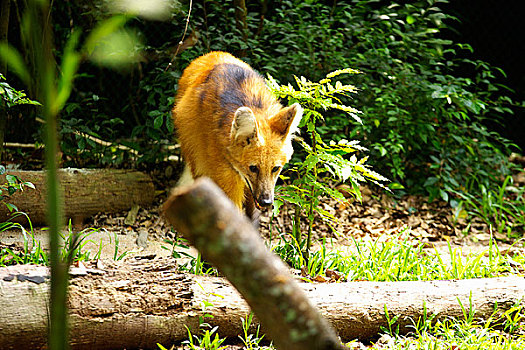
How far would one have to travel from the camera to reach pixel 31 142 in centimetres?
580

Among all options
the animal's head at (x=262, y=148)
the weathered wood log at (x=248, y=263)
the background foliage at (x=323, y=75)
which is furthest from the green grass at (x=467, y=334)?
the background foliage at (x=323, y=75)

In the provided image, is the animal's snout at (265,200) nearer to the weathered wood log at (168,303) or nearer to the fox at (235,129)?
the fox at (235,129)

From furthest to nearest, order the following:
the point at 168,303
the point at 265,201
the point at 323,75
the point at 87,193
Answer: the point at 323,75, the point at 87,193, the point at 265,201, the point at 168,303

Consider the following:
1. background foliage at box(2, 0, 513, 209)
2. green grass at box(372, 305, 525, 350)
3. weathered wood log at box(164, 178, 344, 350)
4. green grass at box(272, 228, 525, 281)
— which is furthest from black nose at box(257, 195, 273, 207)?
weathered wood log at box(164, 178, 344, 350)

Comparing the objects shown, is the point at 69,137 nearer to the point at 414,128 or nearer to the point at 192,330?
the point at 192,330

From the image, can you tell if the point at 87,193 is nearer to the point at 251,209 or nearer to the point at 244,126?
the point at 251,209

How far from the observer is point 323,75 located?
555 cm

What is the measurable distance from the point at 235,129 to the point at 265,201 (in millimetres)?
574

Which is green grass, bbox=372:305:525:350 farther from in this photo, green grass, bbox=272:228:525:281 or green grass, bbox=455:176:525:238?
green grass, bbox=455:176:525:238

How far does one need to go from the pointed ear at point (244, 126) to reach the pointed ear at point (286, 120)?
0.71 ft

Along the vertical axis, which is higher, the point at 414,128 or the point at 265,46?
the point at 265,46

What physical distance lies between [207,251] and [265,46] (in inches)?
204

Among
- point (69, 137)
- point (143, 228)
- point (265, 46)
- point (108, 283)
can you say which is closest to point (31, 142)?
point (69, 137)

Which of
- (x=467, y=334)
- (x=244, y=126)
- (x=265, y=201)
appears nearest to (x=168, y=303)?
(x=265, y=201)
